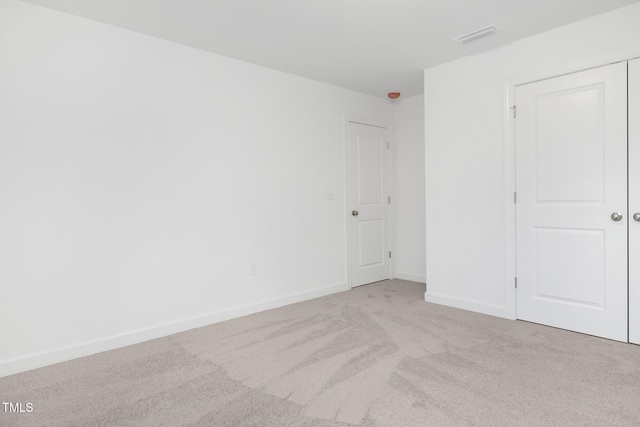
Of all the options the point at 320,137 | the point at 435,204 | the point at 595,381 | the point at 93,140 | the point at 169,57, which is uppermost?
the point at 169,57

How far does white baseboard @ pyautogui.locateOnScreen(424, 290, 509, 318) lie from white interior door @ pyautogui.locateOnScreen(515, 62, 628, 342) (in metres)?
0.17

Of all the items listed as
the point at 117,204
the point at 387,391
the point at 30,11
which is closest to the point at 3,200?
the point at 117,204

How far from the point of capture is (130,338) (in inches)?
111

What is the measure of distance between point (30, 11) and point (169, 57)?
907mm

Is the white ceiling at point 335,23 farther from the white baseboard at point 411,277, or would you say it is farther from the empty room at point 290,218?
the white baseboard at point 411,277

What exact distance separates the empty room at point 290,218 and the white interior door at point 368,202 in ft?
2.16

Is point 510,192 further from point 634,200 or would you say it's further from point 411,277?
point 411,277

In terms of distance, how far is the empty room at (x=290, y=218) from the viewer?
2.10 m

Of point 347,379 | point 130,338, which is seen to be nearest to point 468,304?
Result: point 347,379

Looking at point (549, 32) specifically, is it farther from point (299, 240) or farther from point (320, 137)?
point (299, 240)

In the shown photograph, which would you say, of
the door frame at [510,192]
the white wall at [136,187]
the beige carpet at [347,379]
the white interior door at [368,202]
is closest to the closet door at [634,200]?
the beige carpet at [347,379]

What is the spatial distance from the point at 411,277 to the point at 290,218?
199cm

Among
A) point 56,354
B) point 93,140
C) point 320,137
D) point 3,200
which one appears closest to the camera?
point 3,200

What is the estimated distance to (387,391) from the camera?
2027 mm
